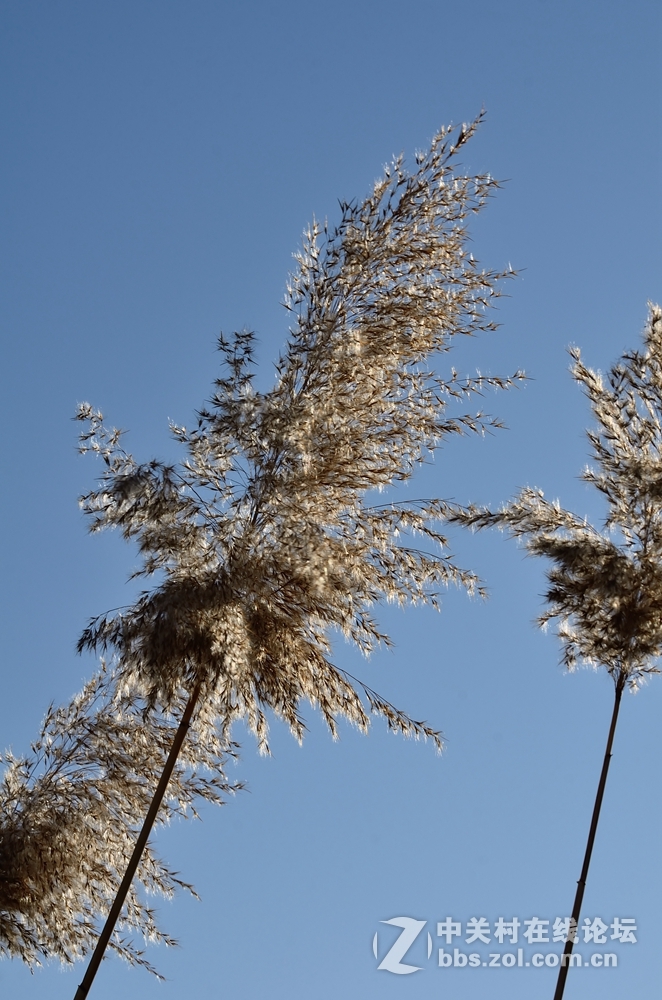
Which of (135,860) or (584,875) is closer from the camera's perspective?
A: (584,875)

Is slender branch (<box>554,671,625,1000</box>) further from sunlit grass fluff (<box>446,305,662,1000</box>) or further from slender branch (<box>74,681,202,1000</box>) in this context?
slender branch (<box>74,681,202,1000</box>)

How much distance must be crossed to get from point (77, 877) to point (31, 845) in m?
0.33

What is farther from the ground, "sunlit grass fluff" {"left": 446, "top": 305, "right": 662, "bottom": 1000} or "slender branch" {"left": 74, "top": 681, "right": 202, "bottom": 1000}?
"sunlit grass fluff" {"left": 446, "top": 305, "right": 662, "bottom": 1000}

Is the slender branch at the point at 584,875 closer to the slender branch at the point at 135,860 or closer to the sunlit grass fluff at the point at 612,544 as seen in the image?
the sunlit grass fluff at the point at 612,544

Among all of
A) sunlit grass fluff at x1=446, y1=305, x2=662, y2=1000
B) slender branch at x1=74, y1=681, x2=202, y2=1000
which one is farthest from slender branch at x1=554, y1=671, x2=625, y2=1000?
slender branch at x1=74, y1=681, x2=202, y2=1000

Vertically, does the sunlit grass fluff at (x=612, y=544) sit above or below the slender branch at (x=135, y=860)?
above

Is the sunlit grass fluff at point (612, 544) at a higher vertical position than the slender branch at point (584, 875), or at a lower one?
higher

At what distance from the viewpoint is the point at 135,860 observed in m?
4.94

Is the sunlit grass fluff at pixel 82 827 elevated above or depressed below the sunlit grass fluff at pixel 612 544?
below

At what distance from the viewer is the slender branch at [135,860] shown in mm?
4691

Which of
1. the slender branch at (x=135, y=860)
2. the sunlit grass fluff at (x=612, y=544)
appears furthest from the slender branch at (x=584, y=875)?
the slender branch at (x=135, y=860)

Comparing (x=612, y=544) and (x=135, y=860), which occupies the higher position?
(x=612, y=544)

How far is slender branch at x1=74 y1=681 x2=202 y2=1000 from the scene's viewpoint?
469 centimetres

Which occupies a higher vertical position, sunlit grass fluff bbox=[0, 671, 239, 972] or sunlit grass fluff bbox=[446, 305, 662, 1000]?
sunlit grass fluff bbox=[446, 305, 662, 1000]
